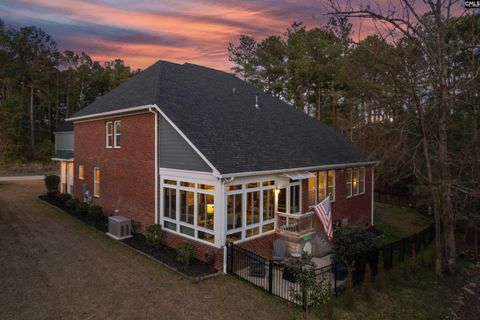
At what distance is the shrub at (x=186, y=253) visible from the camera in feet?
37.5

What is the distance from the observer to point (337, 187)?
59.0 feet

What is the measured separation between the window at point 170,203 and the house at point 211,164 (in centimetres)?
4

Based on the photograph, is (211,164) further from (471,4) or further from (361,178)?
(361,178)

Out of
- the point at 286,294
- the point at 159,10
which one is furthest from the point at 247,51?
the point at 286,294

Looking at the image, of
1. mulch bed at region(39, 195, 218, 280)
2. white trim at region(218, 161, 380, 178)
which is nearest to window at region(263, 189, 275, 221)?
white trim at region(218, 161, 380, 178)

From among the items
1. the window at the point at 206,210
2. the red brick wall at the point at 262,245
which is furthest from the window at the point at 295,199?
the window at the point at 206,210

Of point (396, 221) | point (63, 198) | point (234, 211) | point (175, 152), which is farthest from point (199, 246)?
point (396, 221)

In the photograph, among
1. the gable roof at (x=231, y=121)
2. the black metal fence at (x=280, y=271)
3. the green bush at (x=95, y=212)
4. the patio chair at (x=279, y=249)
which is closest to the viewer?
the black metal fence at (x=280, y=271)

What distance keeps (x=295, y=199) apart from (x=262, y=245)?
313cm

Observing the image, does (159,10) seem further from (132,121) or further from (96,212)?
(96,212)

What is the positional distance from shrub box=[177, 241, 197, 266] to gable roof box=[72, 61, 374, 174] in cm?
318

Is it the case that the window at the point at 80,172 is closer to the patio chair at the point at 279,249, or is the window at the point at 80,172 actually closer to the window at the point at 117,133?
the window at the point at 117,133

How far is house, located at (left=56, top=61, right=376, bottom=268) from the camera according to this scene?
12.1m

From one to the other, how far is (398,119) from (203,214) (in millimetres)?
9448
